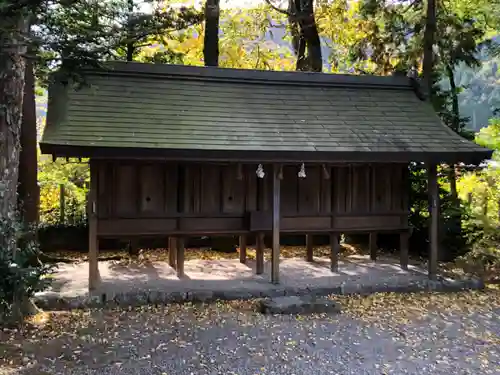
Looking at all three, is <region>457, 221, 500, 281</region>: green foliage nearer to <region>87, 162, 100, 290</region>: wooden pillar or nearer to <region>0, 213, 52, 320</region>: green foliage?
<region>87, 162, 100, 290</region>: wooden pillar

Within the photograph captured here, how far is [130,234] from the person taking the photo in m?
8.29

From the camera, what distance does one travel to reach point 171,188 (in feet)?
28.2

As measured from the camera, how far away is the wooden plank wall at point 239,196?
833 centimetres

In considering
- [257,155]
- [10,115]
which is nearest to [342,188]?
[257,155]

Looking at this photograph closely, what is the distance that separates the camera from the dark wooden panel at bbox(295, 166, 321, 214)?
932 centimetres

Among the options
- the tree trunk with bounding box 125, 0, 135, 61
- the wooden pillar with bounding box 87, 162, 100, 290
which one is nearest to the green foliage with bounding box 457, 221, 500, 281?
the wooden pillar with bounding box 87, 162, 100, 290

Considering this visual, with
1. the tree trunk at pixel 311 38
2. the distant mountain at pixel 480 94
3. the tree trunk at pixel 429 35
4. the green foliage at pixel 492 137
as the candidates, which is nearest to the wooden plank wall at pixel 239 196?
the tree trunk at pixel 429 35

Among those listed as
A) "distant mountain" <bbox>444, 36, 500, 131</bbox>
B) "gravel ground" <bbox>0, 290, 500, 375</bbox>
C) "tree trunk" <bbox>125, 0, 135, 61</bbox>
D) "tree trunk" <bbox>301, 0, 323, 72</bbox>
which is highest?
"distant mountain" <bbox>444, 36, 500, 131</bbox>

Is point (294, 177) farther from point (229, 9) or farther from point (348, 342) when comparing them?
point (229, 9)

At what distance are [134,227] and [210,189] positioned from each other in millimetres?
1526

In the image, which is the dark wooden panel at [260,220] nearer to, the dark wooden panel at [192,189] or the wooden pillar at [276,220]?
the wooden pillar at [276,220]

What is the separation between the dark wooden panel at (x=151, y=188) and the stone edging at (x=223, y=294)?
1486 mm

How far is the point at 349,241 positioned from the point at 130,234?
7.89 m

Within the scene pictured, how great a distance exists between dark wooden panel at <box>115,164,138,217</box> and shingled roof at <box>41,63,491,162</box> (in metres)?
0.83
